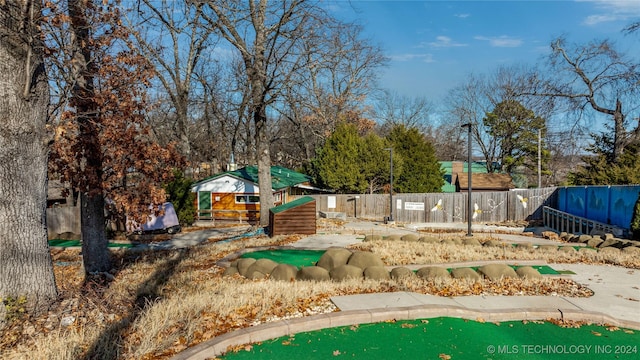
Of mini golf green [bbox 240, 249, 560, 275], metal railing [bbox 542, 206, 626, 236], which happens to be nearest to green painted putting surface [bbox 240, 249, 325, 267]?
mini golf green [bbox 240, 249, 560, 275]

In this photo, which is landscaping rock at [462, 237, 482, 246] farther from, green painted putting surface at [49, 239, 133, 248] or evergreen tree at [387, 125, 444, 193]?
evergreen tree at [387, 125, 444, 193]

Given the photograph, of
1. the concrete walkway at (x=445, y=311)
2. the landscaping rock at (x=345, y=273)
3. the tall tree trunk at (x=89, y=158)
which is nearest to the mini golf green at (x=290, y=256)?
the landscaping rock at (x=345, y=273)

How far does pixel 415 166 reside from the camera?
39719mm

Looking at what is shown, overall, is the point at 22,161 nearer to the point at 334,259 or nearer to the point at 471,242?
the point at 334,259

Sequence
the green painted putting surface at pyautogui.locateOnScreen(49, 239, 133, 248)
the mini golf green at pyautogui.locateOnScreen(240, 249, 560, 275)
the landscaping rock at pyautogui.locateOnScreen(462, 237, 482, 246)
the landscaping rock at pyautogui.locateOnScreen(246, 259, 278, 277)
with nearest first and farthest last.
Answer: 1. the landscaping rock at pyautogui.locateOnScreen(246, 259, 278, 277)
2. the mini golf green at pyautogui.locateOnScreen(240, 249, 560, 275)
3. the landscaping rock at pyautogui.locateOnScreen(462, 237, 482, 246)
4. the green painted putting surface at pyautogui.locateOnScreen(49, 239, 133, 248)

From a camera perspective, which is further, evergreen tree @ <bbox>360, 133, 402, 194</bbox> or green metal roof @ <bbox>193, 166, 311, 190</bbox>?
evergreen tree @ <bbox>360, 133, 402, 194</bbox>

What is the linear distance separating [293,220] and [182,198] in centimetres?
923

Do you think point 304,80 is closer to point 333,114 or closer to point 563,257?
point 563,257

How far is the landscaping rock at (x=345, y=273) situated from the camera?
9.23m

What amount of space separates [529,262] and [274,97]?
41.6 feet

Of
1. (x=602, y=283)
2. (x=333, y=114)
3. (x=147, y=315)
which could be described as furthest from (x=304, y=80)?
(x=333, y=114)

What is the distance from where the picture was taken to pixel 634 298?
27.2ft

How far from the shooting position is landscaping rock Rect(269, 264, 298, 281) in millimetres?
9445

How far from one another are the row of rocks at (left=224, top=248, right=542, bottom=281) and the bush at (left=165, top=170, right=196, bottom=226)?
15549 millimetres
